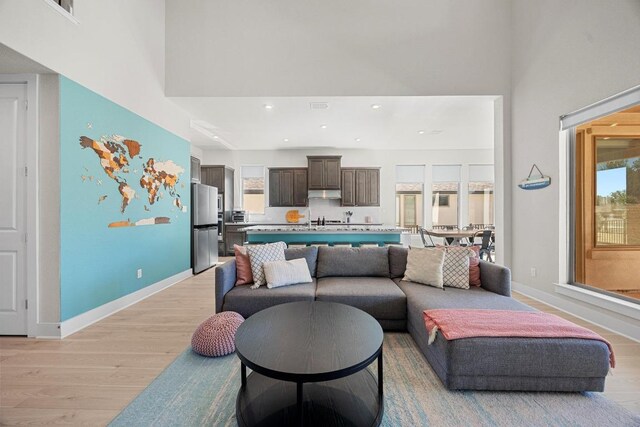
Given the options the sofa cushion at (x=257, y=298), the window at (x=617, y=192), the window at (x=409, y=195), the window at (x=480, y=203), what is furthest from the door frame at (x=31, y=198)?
the window at (x=480, y=203)

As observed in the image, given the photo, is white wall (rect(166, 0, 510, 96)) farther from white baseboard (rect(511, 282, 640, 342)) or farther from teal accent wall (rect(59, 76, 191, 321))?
white baseboard (rect(511, 282, 640, 342))

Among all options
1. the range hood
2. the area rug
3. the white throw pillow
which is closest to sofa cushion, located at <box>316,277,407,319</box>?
the white throw pillow

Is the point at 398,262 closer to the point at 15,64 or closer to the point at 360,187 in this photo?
the point at 15,64

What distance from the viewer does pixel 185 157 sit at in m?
4.80

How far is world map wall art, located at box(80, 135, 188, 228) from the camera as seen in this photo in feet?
9.75

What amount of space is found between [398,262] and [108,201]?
3.39 metres

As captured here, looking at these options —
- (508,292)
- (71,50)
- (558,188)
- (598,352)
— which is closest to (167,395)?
(598,352)

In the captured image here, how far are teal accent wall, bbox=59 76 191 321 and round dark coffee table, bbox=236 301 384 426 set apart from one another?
222 cm

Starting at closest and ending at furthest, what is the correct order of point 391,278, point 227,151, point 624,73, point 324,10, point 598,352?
point 598,352, point 624,73, point 391,278, point 324,10, point 227,151

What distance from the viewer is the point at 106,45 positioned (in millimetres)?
3062

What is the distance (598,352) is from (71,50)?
483 centimetres

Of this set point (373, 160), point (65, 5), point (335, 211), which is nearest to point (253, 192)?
point (335, 211)

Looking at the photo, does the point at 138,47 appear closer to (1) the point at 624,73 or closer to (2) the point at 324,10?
(2) the point at 324,10

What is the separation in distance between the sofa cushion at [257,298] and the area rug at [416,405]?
2.09 ft
